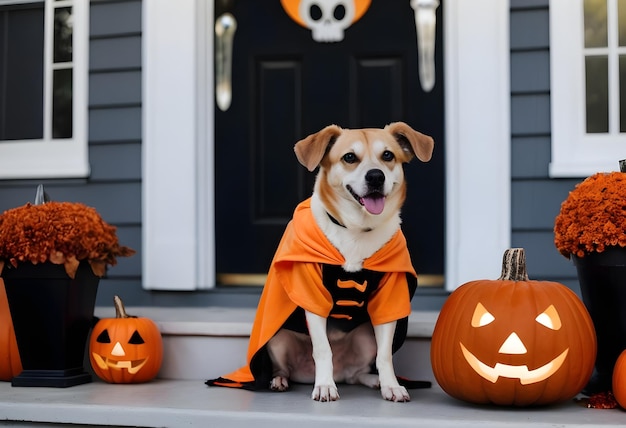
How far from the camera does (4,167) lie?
4.27 meters

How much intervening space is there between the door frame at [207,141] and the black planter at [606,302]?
0.83 metres

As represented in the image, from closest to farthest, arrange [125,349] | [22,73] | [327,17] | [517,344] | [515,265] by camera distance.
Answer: [517,344], [515,265], [125,349], [327,17], [22,73]

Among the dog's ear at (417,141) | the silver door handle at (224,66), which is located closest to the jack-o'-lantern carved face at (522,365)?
the dog's ear at (417,141)

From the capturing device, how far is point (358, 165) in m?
2.83

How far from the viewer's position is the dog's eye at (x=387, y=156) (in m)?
2.87

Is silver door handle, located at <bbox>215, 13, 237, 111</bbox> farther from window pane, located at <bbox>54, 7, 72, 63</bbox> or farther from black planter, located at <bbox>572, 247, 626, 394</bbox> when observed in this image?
black planter, located at <bbox>572, 247, 626, 394</bbox>

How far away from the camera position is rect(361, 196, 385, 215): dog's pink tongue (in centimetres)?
277

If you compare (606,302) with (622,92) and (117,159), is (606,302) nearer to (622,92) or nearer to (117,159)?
(622,92)

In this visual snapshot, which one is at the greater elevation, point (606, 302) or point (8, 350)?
point (606, 302)

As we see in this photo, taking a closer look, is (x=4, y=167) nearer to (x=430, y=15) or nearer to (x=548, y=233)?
(x=430, y=15)

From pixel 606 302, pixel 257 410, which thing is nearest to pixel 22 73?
pixel 257 410

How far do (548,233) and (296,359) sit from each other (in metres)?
1.42

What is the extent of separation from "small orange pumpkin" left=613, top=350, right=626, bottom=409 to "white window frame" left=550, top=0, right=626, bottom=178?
122 centimetres

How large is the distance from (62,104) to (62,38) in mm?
363
